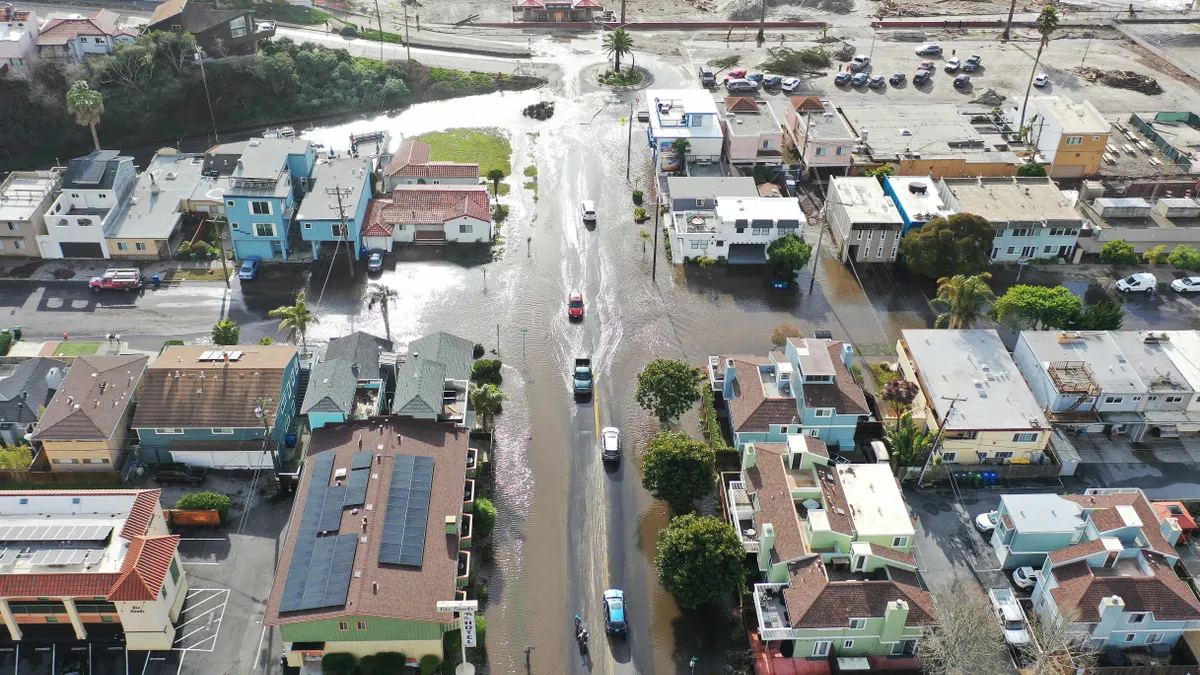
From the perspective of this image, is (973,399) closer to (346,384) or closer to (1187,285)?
(1187,285)

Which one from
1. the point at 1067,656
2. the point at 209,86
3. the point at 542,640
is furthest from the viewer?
the point at 209,86

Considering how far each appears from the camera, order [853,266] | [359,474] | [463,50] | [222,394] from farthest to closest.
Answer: [463,50]
[853,266]
[222,394]
[359,474]

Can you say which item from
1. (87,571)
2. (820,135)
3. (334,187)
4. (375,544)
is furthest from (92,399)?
(820,135)

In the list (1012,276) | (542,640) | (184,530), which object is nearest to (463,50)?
(1012,276)

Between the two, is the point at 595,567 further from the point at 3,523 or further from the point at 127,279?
the point at 127,279

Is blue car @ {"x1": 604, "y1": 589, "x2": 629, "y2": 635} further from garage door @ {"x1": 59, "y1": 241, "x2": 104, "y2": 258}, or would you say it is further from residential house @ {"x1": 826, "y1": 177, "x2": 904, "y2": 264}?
garage door @ {"x1": 59, "y1": 241, "x2": 104, "y2": 258}

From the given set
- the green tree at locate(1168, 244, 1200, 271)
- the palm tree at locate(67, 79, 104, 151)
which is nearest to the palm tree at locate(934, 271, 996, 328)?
the green tree at locate(1168, 244, 1200, 271)
